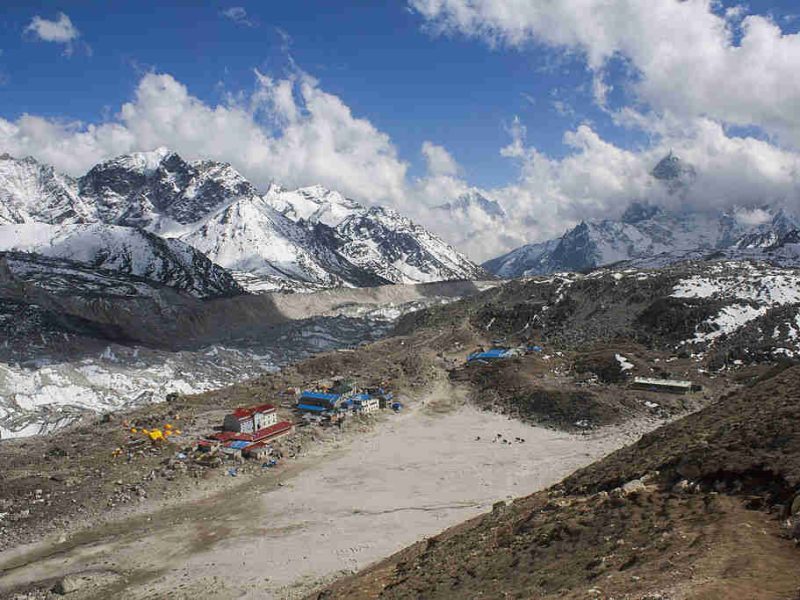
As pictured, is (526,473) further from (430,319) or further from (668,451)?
(430,319)

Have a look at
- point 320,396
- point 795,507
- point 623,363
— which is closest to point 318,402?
point 320,396

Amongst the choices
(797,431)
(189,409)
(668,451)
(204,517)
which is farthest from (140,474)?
(797,431)

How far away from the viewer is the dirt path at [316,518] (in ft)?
125

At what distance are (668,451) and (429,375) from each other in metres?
59.0

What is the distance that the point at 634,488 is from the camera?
27.3 metres

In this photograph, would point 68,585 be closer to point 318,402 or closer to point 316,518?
point 316,518

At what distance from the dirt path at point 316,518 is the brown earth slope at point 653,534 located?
30.1 feet

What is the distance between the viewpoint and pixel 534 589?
20.3 m

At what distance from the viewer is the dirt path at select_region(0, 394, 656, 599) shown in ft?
125

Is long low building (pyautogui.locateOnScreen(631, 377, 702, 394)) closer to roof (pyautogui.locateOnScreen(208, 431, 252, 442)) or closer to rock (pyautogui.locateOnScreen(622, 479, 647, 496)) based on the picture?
roof (pyautogui.locateOnScreen(208, 431, 252, 442))

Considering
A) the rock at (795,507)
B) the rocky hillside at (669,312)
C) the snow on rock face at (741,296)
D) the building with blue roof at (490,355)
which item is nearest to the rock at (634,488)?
the rock at (795,507)

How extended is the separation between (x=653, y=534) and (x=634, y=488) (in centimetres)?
611

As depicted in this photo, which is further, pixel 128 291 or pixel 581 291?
A: pixel 128 291

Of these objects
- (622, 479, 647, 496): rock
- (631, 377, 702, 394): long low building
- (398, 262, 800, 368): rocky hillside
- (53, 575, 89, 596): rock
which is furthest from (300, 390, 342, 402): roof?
(622, 479, 647, 496): rock
